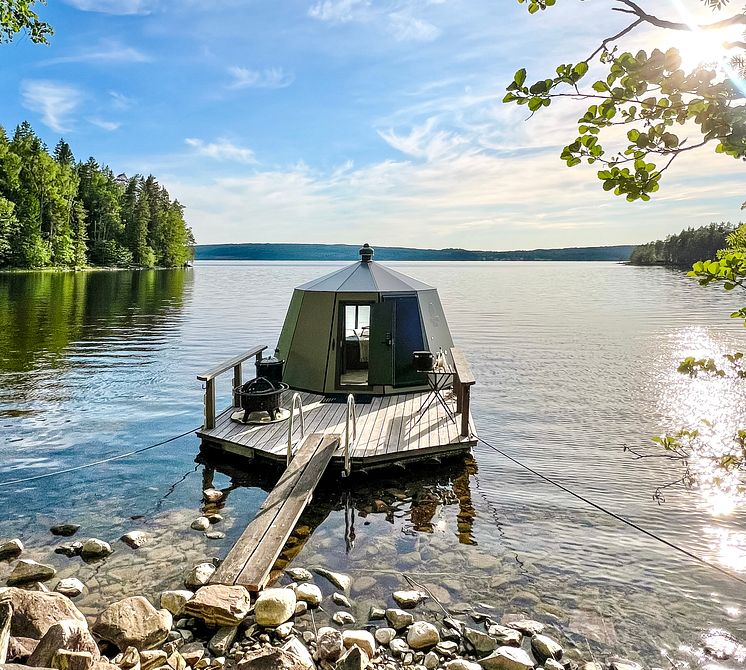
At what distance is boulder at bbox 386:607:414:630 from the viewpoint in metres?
4.50

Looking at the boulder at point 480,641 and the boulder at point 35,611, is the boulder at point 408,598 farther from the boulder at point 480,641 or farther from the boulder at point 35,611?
the boulder at point 35,611

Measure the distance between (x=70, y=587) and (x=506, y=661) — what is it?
3862 mm

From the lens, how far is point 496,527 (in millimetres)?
6586

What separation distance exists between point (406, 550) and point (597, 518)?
2755 millimetres

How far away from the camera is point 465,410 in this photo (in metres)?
8.21

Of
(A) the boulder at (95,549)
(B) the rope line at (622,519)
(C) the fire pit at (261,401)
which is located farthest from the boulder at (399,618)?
(C) the fire pit at (261,401)

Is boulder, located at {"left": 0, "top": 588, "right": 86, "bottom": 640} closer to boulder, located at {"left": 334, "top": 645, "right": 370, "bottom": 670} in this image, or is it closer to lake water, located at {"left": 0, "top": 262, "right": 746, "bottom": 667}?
lake water, located at {"left": 0, "top": 262, "right": 746, "bottom": 667}

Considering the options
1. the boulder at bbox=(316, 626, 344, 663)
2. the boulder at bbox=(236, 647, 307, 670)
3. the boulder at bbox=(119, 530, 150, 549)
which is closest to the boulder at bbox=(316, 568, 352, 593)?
the boulder at bbox=(316, 626, 344, 663)

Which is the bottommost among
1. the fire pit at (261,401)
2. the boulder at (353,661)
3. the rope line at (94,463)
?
the rope line at (94,463)

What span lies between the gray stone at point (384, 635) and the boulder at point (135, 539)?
2925mm

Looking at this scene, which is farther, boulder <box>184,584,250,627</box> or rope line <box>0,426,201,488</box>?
rope line <box>0,426,201,488</box>

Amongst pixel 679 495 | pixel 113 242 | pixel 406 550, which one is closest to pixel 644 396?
pixel 679 495

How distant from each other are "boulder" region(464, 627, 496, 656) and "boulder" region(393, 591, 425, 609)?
1.85 ft

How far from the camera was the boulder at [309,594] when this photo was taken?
15.7ft
